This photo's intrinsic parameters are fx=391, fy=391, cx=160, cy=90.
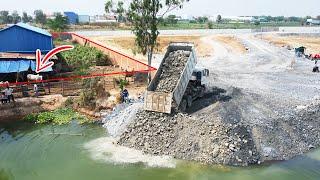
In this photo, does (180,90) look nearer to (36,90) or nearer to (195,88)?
(195,88)

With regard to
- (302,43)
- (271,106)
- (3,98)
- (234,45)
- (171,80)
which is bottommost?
(271,106)

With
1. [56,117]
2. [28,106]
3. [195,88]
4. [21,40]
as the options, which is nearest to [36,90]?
[28,106]

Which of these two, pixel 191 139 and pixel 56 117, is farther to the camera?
pixel 56 117

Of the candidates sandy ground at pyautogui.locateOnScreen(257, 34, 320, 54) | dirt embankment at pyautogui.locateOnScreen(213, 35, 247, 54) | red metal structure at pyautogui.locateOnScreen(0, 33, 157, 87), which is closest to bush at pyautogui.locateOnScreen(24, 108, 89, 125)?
red metal structure at pyautogui.locateOnScreen(0, 33, 157, 87)

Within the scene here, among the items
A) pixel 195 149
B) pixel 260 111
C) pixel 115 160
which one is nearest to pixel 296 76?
pixel 260 111

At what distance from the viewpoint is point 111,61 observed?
4228 cm

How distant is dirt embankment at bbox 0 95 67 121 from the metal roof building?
28.5 ft

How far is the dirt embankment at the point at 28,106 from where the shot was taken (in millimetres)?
25703

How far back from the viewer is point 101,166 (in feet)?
60.6

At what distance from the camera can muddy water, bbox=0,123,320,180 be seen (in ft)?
58.2

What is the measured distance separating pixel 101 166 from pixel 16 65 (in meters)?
16.3

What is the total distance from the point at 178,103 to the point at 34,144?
A: 819cm

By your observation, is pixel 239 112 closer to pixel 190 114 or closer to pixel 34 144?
pixel 190 114

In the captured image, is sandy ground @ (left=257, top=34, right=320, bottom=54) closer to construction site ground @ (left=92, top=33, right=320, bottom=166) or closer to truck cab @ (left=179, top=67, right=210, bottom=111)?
construction site ground @ (left=92, top=33, right=320, bottom=166)
